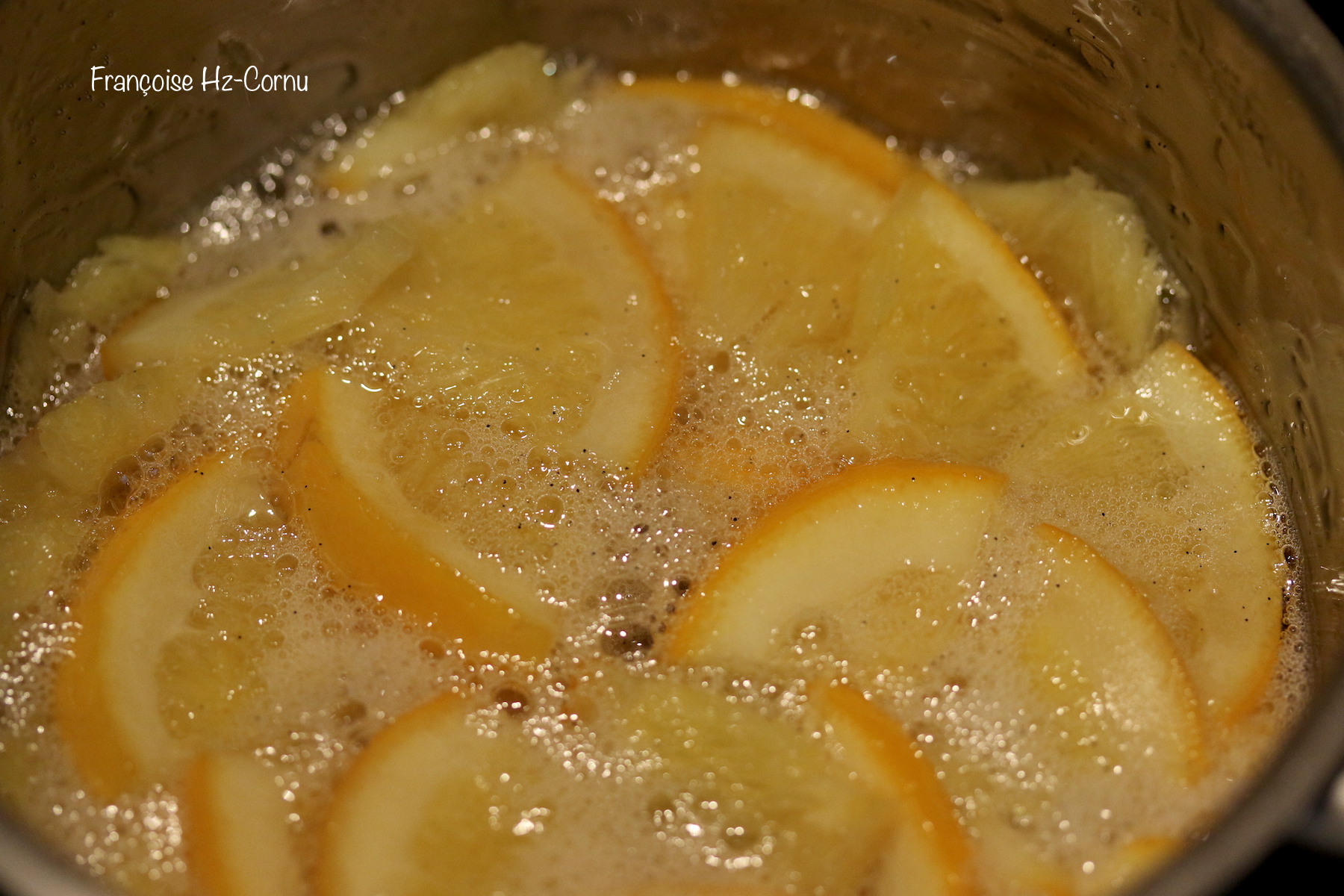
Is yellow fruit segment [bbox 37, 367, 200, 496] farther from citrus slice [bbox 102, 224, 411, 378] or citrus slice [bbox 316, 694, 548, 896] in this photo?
citrus slice [bbox 316, 694, 548, 896]

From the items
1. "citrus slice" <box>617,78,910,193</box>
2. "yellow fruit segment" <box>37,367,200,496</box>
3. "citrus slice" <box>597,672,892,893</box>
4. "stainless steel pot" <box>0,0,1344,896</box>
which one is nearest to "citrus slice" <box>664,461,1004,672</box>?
"citrus slice" <box>597,672,892,893</box>

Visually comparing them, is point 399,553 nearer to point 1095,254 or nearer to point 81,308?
point 81,308

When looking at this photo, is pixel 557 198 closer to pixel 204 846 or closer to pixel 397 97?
pixel 397 97

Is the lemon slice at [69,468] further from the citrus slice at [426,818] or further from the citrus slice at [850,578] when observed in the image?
the citrus slice at [850,578]

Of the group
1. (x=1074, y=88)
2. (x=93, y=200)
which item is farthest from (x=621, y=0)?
(x=93, y=200)

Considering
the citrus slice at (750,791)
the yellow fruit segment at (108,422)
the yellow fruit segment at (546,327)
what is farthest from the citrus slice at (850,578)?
the yellow fruit segment at (108,422)
